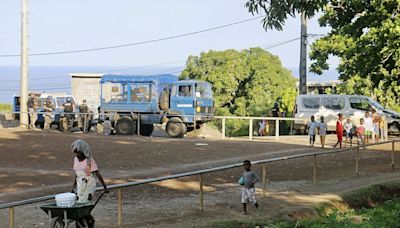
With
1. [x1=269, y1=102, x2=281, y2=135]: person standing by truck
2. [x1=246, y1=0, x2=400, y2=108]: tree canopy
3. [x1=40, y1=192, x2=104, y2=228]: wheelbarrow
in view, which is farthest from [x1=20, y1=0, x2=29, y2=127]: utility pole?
[x1=40, y1=192, x2=104, y2=228]: wheelbarrow

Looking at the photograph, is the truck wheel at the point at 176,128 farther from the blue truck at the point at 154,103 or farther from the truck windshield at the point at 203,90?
the truck windshield at the point at 203,90

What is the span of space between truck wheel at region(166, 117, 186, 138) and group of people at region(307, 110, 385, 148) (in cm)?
616

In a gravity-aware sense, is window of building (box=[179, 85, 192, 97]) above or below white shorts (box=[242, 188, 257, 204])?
above

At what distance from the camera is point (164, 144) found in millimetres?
26500

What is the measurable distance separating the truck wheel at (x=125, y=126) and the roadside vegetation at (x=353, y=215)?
16540 mm

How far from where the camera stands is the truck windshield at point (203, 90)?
31297 millimetres

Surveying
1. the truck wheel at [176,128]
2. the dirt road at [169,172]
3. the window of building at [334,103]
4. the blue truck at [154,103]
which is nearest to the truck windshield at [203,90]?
the blue truck at [154,103]

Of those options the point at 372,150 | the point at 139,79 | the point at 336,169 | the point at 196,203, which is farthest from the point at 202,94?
the point at 196,203

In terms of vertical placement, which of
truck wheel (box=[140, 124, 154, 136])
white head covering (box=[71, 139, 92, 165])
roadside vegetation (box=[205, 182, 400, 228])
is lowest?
roadside vegetation (box=[205, 182, 400, 228])

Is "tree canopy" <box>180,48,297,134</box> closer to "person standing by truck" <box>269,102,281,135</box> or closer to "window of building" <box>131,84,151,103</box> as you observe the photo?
"person standing by truck" <box>269,102,281,135</box>

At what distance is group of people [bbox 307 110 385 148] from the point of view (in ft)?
83.1

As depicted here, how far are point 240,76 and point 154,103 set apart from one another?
777 inches

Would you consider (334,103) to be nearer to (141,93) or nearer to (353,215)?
(141,93)

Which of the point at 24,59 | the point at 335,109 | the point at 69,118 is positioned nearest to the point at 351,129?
the point at 335,109
